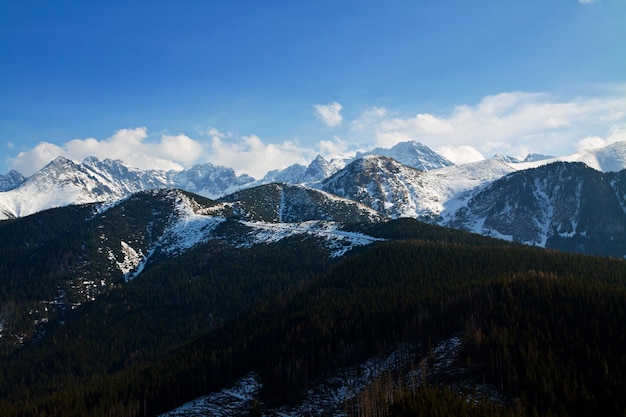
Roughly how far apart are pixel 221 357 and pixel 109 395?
35801 mm

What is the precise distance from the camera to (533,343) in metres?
115

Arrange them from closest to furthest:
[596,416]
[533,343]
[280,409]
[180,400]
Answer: [596,416], [533,343], [280,409], [180,400]

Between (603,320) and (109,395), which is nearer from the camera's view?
(603,320)

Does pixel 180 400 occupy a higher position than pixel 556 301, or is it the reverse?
pixel 556 301

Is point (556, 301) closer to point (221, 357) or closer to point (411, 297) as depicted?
point (411, 297)

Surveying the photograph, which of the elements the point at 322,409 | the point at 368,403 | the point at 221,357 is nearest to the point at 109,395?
the point at 221,357

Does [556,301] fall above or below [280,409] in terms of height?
above

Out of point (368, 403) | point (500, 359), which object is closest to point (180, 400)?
point (368, 403)

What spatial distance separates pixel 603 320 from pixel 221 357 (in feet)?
376

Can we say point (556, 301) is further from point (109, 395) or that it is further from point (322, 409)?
point (109, 395)

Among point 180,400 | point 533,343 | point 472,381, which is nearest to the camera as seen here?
point 472,381

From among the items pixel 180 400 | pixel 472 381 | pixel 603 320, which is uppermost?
pixel 603 320

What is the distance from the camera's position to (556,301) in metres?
134

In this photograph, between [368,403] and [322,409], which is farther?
[322,409]
